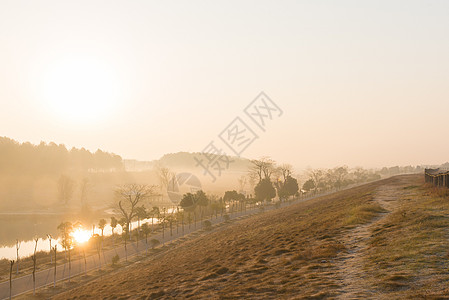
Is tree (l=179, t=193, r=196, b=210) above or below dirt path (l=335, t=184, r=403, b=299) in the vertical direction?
above

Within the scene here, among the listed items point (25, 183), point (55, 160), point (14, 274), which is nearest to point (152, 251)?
point (14, 274)

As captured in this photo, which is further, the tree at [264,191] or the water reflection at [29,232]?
the tree at [264,191]

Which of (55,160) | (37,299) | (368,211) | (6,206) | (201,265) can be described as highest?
(55,160)

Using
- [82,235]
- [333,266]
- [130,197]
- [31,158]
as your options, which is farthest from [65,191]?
[333,266]

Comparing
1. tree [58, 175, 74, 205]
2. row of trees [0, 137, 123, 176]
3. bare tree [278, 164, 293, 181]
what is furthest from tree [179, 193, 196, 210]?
row of trees [0, 137, 123, 176]

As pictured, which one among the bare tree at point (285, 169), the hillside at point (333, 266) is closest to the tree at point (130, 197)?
the hillside at point (333, 266)

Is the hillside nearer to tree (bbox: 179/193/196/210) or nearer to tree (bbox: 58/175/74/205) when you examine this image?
tree (bbox: 179/193/196/210)

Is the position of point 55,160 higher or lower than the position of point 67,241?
higher

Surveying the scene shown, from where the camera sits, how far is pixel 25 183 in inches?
5910

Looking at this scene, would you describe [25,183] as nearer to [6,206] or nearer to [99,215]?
[6,206]

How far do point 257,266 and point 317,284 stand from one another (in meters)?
6.56

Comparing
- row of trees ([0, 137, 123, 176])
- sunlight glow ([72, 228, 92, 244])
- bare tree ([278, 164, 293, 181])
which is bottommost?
sunlight glow ([72, 228, 92, 244])

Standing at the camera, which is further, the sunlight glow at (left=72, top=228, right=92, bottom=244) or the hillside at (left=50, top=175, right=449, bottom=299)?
the sunlight glow at (left=72, top=228, right=92, bottom=244)

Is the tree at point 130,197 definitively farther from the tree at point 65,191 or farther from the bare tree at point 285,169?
the bare tree at point 285,169
